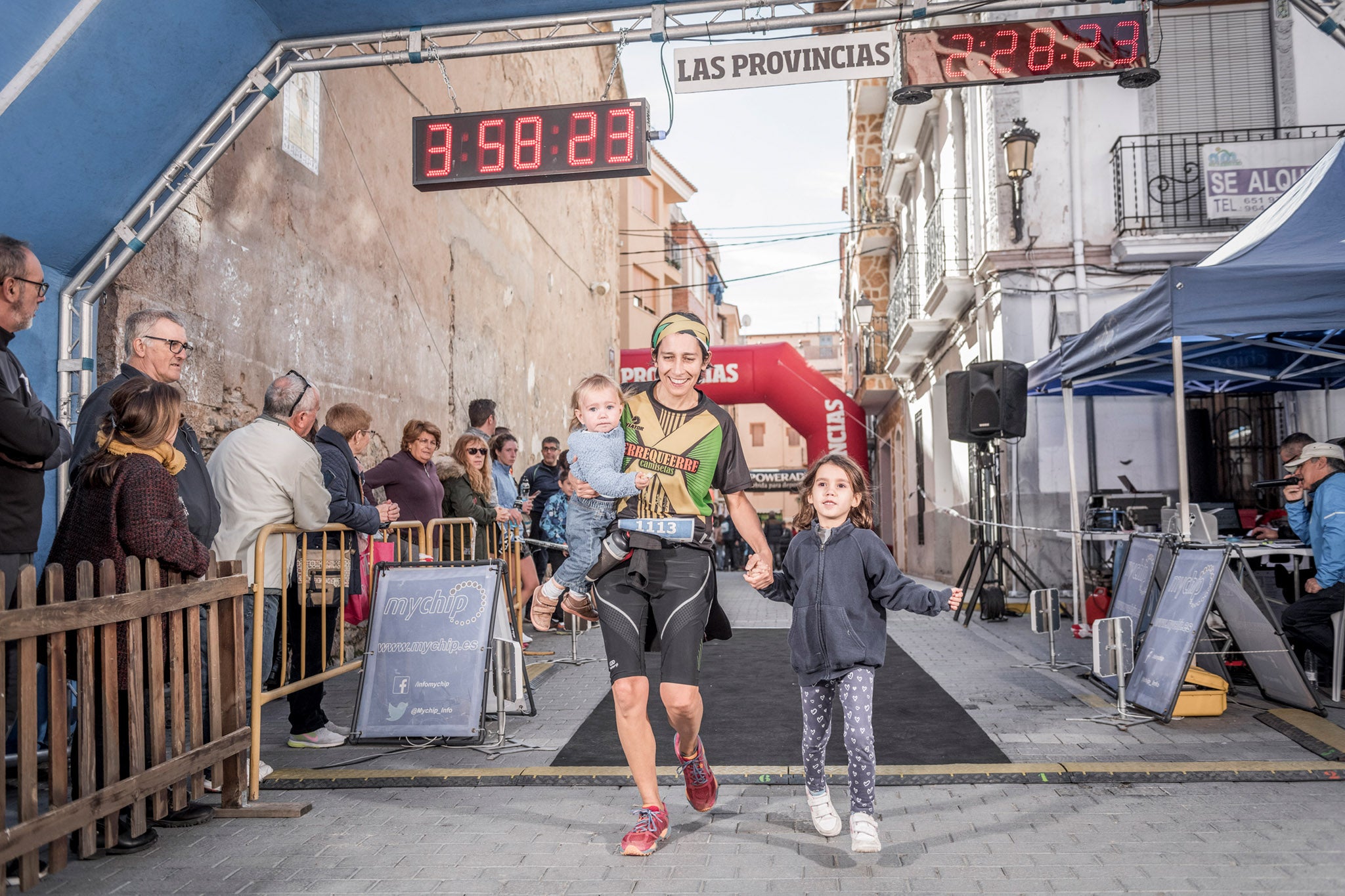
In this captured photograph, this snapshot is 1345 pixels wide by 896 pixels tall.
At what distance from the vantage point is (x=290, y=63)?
6883 mm

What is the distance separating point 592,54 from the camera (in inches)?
869

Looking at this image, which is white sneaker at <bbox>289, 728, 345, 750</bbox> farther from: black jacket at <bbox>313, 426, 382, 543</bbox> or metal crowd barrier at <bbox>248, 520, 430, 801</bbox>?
black jacket at <bbox>313, 426, 382, 543</bbox>

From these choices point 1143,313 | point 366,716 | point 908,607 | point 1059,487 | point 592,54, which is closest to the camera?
point 908,607

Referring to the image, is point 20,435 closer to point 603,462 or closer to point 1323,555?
point 603,462


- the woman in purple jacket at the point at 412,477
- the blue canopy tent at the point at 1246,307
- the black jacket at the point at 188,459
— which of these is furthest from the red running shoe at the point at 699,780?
the blue canopy tent at the point at 1246,307

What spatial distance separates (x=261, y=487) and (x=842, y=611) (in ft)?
9.69

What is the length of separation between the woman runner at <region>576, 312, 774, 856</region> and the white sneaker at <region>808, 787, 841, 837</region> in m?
0.45

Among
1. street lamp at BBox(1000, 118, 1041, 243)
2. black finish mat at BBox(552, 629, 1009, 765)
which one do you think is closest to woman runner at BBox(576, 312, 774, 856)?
black finish mat at BBox(552, 629, 1009, 765)

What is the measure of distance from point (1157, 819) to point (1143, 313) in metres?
3.91

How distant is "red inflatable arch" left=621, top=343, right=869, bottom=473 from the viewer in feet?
77.9

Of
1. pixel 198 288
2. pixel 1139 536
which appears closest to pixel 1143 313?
pixel 1139 536

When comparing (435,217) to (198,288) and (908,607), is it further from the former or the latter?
(908,607)

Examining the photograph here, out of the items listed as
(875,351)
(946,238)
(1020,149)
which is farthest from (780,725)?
(875,351)

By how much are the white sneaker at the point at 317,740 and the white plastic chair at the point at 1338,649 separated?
578 cm
